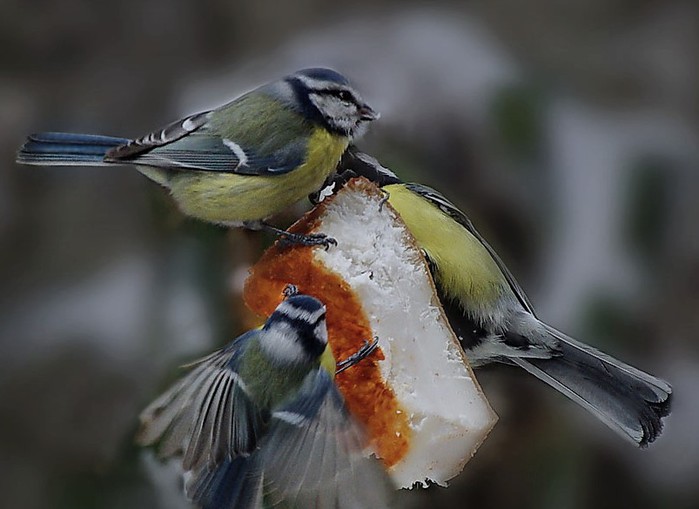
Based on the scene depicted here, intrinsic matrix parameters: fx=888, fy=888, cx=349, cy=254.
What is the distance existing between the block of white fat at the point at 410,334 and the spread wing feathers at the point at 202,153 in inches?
2.0

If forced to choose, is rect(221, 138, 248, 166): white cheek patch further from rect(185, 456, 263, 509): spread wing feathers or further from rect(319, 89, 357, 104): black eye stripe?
rect(185, 456, 263, 509): spread wing feathers

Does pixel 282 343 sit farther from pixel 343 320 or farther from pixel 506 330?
pixel 506 330

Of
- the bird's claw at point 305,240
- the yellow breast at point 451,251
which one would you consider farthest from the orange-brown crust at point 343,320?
the yellow breast at point 451,251

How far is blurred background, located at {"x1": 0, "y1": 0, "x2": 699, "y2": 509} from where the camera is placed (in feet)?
3.29

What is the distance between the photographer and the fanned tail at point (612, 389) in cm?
76

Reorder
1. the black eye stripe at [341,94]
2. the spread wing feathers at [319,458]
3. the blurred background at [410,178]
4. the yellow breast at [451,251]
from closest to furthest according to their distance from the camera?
1. the spread wing feathers at [319,458]
2. the black eye stripe at [341,94]
3. the yellow breast at [451,251]
4. the blurred background at [410,178]

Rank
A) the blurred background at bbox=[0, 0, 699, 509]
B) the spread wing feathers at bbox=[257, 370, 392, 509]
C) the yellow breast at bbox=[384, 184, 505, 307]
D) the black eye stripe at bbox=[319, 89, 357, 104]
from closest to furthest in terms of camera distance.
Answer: the spread wing feathers at bbox=[257, 370, 392, 509] → the black eye stripe at bbox=[319, 89, 357, 104] → the yellow breast at bbox=[384, 184, 505, 307] → the blurred background at bbox=[0, 0, 699, 509]

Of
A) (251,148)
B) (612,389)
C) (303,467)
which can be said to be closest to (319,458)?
(303,467)

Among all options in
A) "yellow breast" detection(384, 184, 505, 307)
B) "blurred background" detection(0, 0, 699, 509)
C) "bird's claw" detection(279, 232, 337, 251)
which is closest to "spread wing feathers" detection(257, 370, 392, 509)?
"bird's claw" detection(279, 232, 337, 251)

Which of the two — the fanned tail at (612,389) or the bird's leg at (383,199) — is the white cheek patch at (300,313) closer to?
the bird's leg at (383,199)

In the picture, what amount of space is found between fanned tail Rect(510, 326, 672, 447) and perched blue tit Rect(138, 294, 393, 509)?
1.03 feet

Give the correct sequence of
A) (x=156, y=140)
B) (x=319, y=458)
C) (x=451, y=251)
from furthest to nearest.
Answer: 1. (x=451, y=251)
2. (x=156, y=140)
3. (x=319, y=458)

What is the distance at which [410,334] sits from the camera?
617mm

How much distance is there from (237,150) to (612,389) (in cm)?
39
